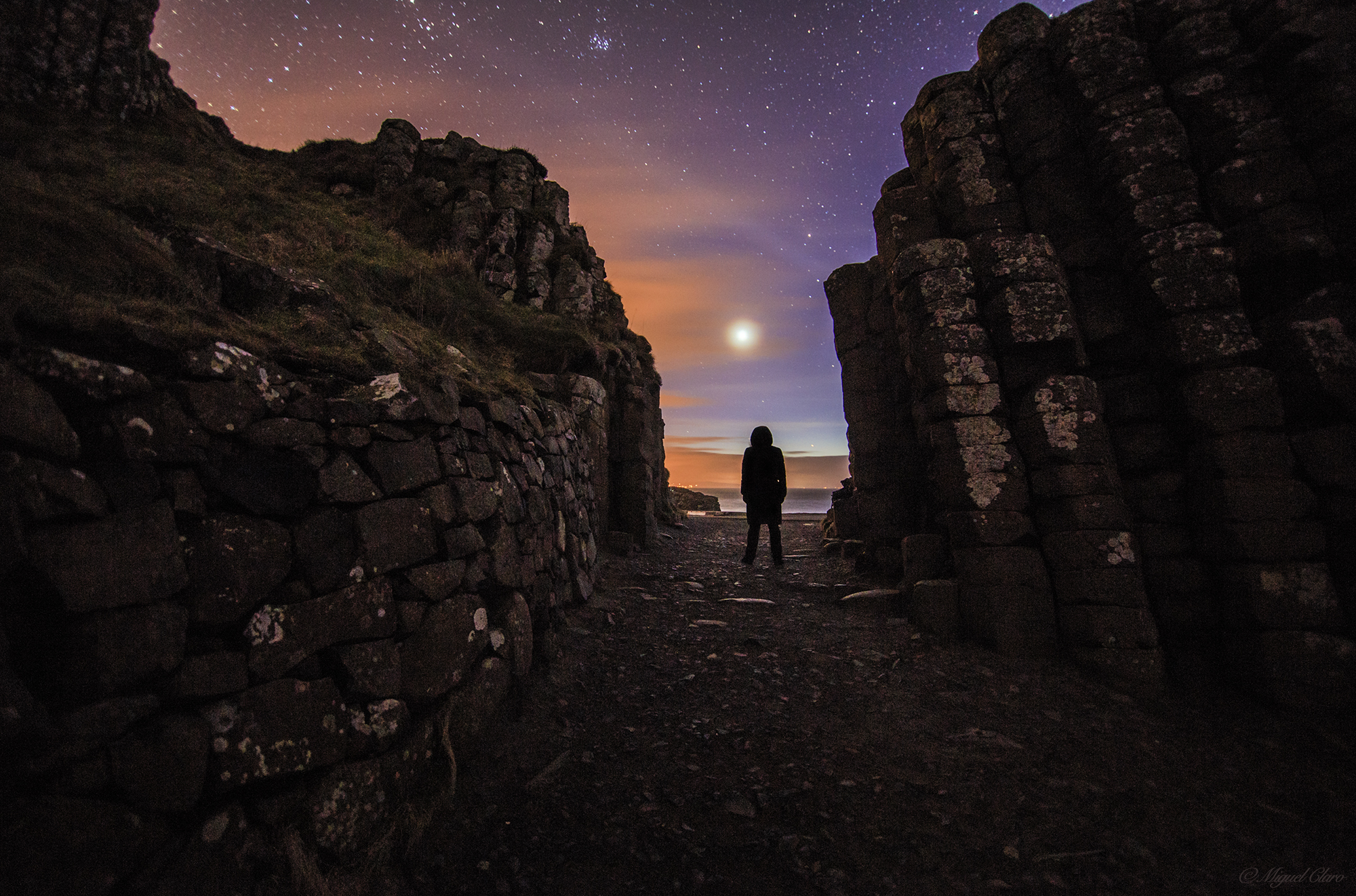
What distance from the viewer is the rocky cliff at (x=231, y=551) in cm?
262

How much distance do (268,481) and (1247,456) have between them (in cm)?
1107

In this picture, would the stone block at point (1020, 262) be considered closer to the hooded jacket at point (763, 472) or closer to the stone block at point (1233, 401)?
the stone block at point (1233, 401)

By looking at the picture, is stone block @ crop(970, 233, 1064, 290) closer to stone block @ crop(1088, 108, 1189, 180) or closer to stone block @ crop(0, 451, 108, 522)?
stone block @ crop(1088, 108, 1189, 180)

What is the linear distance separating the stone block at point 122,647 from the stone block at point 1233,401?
11198mm

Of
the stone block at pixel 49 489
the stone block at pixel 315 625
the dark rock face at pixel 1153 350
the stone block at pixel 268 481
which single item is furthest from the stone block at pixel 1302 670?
the stone block at pixel 49 489

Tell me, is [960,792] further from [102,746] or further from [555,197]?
[555,197]

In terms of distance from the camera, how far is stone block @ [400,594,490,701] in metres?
4.26

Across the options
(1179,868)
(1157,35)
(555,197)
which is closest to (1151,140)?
(1157,35)

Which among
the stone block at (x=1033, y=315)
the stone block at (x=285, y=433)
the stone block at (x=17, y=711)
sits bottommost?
the stone block at (x=17, y=711)

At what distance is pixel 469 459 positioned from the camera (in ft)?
18.5

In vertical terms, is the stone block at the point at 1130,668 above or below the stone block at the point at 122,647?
below

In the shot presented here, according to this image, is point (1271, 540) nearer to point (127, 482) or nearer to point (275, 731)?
point (275, 731)

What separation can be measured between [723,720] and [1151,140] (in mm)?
10984

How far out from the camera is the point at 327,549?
12.9 feet
